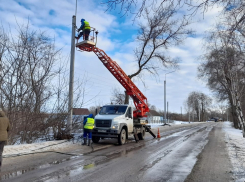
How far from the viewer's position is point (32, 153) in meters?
8.97

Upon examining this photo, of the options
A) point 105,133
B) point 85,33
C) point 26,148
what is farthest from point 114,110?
point 26,148

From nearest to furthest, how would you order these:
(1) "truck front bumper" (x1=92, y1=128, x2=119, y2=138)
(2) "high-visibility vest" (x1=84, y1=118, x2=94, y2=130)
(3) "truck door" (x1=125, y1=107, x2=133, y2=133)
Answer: (2) "high-visibility vest" (x1=84, y1=118, x2=94, y2=130) → (1) "truck front bumper" (x1=92, y1=128, x2=119, y2=138) → (3) "truck door" (x1=125, y1=107, x2=133, y2=133)

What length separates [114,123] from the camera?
1230 cm

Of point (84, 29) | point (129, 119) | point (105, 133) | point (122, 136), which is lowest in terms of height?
point (122, 136)

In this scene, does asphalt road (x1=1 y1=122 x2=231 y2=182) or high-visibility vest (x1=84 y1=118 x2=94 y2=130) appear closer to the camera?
asphalt road (x1=1 y1=122 x2=231 y2=182)

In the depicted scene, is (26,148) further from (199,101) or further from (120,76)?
(199,101)

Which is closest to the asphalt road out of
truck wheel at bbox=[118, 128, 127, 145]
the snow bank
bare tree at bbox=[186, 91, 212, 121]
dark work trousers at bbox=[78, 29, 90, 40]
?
the snow bank

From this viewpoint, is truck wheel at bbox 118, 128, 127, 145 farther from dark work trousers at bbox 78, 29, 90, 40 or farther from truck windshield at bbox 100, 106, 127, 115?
dark work trousers at bbox 78, 29, 90, 40

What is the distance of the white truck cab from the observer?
1223cm

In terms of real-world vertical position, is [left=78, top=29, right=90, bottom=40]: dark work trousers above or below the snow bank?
above

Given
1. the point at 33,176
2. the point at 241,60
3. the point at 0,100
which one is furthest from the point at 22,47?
the point at 241,60

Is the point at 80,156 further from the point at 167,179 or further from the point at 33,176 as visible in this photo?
the point at 167,179

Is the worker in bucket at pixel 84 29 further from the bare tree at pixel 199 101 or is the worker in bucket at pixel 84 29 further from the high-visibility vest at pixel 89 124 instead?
the bare tree at pixel 199 101

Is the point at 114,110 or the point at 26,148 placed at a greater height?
the point at 114,110
